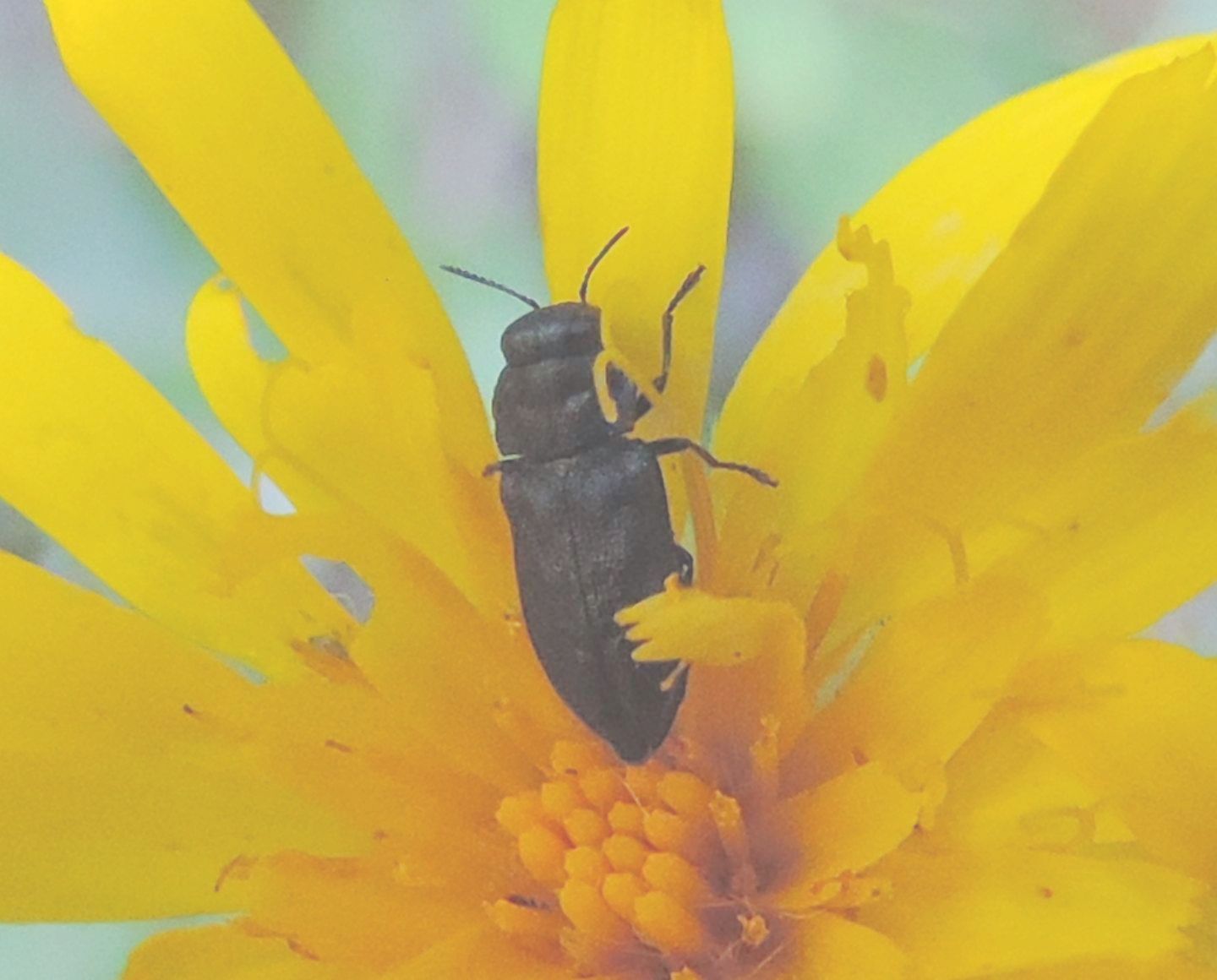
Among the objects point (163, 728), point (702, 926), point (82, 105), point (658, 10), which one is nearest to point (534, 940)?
point (702, 926)

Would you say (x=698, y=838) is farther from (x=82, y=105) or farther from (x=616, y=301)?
(x=82, y=105)

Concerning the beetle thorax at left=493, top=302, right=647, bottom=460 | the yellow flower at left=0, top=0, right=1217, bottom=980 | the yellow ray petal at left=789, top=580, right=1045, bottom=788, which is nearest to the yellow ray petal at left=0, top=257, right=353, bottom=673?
the yellow flower at left=0, top=0, right=1217, bottom=980

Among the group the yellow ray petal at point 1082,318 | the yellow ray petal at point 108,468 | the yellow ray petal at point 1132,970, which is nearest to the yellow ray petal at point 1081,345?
the yellow ray petal at point 1082,318

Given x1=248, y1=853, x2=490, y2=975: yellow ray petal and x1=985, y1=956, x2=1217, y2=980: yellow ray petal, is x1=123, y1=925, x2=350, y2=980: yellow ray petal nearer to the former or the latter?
x1=248, y1=853, x2=490, y2=975: yellow ray petal

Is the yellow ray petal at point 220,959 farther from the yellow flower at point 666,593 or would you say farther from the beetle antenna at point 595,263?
the beetle antenna at point 595,263

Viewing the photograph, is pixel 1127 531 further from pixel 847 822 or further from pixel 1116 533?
pixel 847 822

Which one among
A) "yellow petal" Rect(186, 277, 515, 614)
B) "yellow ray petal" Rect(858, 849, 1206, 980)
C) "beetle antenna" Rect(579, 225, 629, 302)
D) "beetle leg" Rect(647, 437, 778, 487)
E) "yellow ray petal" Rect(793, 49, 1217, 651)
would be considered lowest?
"yellow ray petal" Rect(858, 849, 1206, 980)
